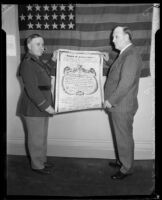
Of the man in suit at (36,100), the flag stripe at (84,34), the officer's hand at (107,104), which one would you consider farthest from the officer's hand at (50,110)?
the flag stripe at (84,34)

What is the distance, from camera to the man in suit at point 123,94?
216 centimetres

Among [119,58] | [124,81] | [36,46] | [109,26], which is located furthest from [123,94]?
[36,46]

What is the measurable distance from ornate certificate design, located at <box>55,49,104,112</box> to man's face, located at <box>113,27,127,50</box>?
0.18 meters

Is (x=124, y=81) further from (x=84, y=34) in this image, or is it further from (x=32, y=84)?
(x=32, y=84)

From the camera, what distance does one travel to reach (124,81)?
214cm

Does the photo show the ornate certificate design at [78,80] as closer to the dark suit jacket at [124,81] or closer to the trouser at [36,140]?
the dark suit jacket at [124,81]

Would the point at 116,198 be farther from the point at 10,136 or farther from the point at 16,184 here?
the point at 10,136

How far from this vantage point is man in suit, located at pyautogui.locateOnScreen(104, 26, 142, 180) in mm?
2160

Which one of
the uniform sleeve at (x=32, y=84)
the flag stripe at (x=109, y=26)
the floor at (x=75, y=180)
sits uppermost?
the flag stripe at (x=109, y=26)

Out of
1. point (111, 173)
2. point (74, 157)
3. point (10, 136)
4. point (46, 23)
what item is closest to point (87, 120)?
point (74, 157)

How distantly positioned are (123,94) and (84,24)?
0.61 metres

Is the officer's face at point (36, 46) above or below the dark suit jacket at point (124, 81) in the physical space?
above

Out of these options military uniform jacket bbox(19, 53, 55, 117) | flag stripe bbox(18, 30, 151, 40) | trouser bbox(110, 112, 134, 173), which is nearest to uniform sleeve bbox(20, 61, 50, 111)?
military uniform jacket bbox(19, 53, 55, 117)

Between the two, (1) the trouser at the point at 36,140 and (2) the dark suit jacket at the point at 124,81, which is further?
(1) the trouser at the point at 36,140
